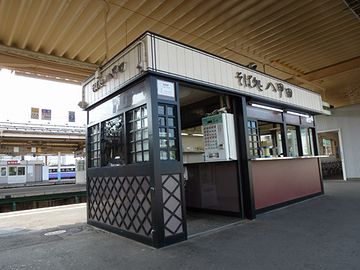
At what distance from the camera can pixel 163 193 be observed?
401 centimetres

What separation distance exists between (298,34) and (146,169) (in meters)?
4.99

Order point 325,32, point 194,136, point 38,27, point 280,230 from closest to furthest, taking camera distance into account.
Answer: point 280,230, point 38,27, point 325,32, point 194,136

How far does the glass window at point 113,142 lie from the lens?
4.91 meters

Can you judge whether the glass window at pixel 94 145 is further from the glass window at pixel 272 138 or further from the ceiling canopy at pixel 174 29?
the glass window at pixel 272 138

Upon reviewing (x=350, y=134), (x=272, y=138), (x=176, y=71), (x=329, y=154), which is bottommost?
(x=329, y=154)

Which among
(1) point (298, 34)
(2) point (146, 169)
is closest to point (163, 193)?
(2) point (146, 169)

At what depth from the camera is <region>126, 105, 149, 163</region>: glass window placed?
14.0 ft

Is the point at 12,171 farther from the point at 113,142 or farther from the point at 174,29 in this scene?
the point at 174,29

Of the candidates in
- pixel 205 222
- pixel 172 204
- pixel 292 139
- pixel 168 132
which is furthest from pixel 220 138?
pixel 292 139

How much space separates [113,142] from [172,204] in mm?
1832

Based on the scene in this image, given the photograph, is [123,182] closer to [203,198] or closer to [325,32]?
[203,198]

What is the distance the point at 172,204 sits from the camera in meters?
4.11

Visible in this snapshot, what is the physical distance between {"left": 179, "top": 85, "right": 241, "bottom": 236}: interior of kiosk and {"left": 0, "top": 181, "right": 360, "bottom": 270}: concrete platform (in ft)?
2.13

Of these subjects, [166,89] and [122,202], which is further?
[122,202]
